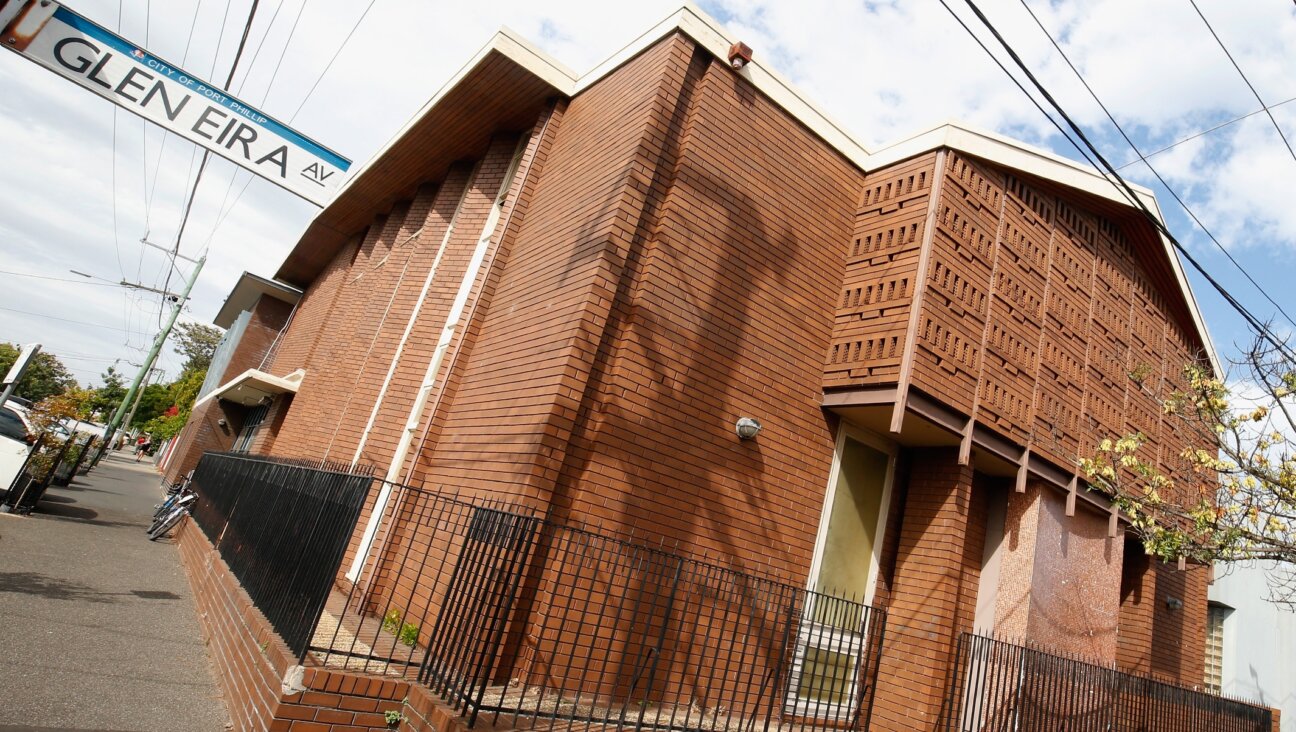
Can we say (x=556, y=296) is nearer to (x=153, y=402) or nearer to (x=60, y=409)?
(x=60, y=409)

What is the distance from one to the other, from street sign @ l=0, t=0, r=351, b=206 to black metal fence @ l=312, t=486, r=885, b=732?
2493mm

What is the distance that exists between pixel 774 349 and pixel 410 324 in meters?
5.20

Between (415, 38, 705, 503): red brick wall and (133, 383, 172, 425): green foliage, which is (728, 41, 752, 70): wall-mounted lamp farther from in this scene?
(133, 383, 172, 425): green foliage

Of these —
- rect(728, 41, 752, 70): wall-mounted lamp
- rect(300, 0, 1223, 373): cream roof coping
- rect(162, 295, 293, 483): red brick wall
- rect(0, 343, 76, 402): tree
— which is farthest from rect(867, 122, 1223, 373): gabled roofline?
rect(0, 343, 76, 402): tree

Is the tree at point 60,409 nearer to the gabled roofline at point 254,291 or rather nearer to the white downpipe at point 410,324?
the white downpipe at point 410,324

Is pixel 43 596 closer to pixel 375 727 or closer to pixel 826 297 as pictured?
pixel 375 727

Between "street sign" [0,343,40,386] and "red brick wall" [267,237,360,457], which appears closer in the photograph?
"street sign" [0,343,40,386]

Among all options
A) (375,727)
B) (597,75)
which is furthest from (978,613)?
(597,75)

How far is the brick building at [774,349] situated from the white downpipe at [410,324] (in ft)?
0.24

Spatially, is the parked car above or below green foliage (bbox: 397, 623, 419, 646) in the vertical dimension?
above

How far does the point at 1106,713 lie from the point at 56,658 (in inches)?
398

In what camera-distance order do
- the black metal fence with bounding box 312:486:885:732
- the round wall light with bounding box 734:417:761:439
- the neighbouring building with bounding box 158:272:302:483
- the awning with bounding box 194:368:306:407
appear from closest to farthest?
1. the black metal fence with bounding box 312:486:885:732
2. the round wall light with bounding box 734:417:761:439
3. the awning with bounding box 194:368:306:407
4. the neighbouring building with bounding box 158:272:302:483

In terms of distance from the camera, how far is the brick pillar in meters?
7.11

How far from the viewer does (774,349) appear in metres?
7.52
